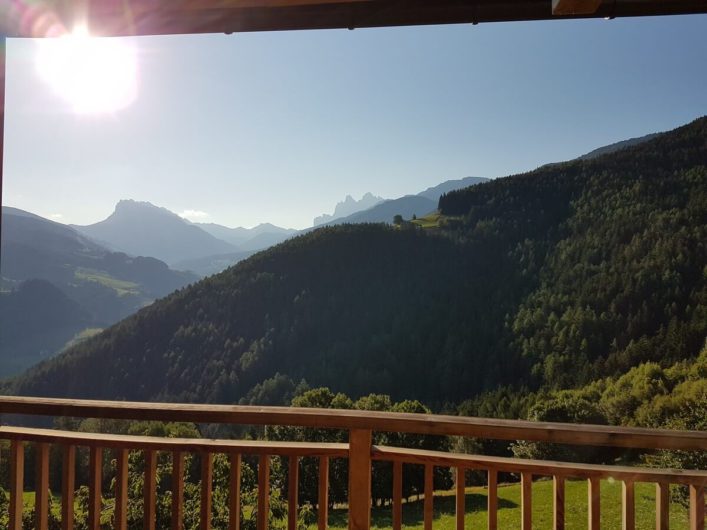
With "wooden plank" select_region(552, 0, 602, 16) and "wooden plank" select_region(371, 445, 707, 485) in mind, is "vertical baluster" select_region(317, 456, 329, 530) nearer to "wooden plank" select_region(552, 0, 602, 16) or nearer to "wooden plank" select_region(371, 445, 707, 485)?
"wooden plank" select_region(371, 445, 707, 485)

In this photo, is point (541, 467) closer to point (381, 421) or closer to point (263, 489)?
point (381, 421)

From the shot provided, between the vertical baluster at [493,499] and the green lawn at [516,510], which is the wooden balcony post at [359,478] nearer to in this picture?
the vertical baluster at [493,499]

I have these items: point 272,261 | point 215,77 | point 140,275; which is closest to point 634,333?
point 272,261

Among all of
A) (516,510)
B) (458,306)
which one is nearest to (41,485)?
(516,510)

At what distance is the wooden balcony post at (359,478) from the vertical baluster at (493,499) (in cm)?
31

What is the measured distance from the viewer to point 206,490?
1.33 meters

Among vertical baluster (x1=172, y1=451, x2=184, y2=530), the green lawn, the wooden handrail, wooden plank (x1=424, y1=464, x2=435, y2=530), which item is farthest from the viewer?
the green lawn

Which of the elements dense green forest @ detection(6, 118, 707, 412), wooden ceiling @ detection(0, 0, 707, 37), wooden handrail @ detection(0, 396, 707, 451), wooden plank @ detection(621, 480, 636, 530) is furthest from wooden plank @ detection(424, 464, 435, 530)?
dense green forest @ detection(6, 118, 707, 412)

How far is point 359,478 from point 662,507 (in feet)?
2.46

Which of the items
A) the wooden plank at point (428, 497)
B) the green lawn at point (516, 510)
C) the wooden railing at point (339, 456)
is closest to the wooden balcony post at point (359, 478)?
the wooden railing at point (339, 456)

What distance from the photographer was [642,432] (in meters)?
1.13

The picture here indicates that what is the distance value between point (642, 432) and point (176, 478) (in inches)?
47.8

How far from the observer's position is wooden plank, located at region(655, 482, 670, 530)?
1.17 m

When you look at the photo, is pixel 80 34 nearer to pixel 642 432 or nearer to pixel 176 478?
pixel 176 478
